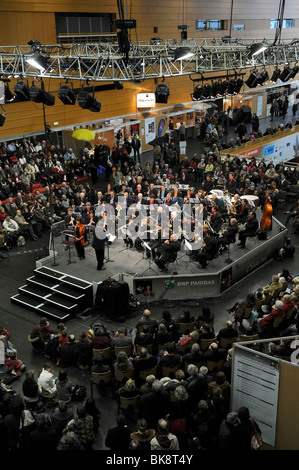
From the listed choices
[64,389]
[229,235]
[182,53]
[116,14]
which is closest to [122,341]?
[64,389]

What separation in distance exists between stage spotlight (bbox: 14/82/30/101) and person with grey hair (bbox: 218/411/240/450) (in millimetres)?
11306

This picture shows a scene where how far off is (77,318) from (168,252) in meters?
2.57

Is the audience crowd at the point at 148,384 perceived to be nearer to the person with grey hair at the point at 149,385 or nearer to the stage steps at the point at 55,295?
the person with grey hair at the point at 149,385

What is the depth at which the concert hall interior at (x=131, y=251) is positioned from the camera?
22.7 feet

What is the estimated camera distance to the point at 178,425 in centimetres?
Answer: 628

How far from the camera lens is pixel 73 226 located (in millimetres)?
11867

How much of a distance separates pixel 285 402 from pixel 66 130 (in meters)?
15.9

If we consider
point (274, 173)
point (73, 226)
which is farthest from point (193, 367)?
point (274, 173)

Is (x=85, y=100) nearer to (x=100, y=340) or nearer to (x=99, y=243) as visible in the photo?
(x=99, y=243)

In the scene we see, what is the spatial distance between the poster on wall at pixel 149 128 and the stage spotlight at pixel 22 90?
989cm

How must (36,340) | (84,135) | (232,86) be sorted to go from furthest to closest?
(84,135), (232,86), (36,340)

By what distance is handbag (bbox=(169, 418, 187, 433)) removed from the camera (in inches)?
247

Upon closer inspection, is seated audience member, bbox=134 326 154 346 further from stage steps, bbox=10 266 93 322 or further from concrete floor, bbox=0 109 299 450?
stage steps, bbox=10 266 93 322

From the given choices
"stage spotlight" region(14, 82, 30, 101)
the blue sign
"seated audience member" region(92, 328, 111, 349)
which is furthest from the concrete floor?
the blue sign
